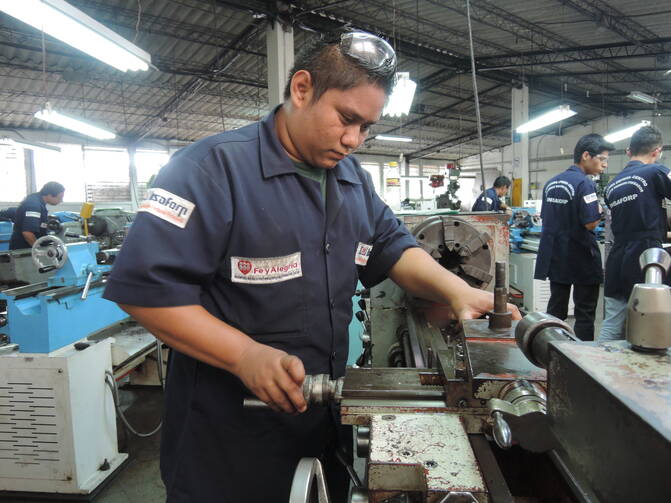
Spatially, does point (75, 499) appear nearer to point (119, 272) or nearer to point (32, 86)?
point (119, 272)

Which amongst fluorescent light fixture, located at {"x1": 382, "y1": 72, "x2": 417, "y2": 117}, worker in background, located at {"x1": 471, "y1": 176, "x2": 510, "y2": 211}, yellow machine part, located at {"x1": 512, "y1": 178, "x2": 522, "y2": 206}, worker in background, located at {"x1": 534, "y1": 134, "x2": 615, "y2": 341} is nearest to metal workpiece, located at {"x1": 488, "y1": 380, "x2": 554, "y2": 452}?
worker in background, located at {"x1": 534, "y1": 134, "x2": 615, "y2": 341}

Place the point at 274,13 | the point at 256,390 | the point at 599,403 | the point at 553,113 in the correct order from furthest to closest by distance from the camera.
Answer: the point at 553,113, the point at 274,13, the point at 256,390, the point at 599,403

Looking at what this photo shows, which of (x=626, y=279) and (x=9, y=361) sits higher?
(x=626, y=279)

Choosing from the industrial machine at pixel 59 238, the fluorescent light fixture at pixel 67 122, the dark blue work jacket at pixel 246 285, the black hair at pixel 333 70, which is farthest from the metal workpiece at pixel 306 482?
the fluorescent light fixture at pixel 67 122

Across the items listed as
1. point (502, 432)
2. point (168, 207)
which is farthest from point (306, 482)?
point (168, 207)

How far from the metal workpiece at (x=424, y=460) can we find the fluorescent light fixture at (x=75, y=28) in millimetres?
2677

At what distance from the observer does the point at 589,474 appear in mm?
402

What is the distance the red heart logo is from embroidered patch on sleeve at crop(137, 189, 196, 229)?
0.13 m

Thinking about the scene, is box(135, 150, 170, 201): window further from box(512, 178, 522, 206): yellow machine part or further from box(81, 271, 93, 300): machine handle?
box(81, 271, 93, 300): machine handle

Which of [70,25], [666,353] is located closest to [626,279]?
[666,353]

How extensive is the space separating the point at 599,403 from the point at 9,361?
2.05 m

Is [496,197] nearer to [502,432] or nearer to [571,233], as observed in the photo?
[571,233]

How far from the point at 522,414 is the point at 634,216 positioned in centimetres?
222

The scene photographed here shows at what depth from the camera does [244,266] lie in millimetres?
778
